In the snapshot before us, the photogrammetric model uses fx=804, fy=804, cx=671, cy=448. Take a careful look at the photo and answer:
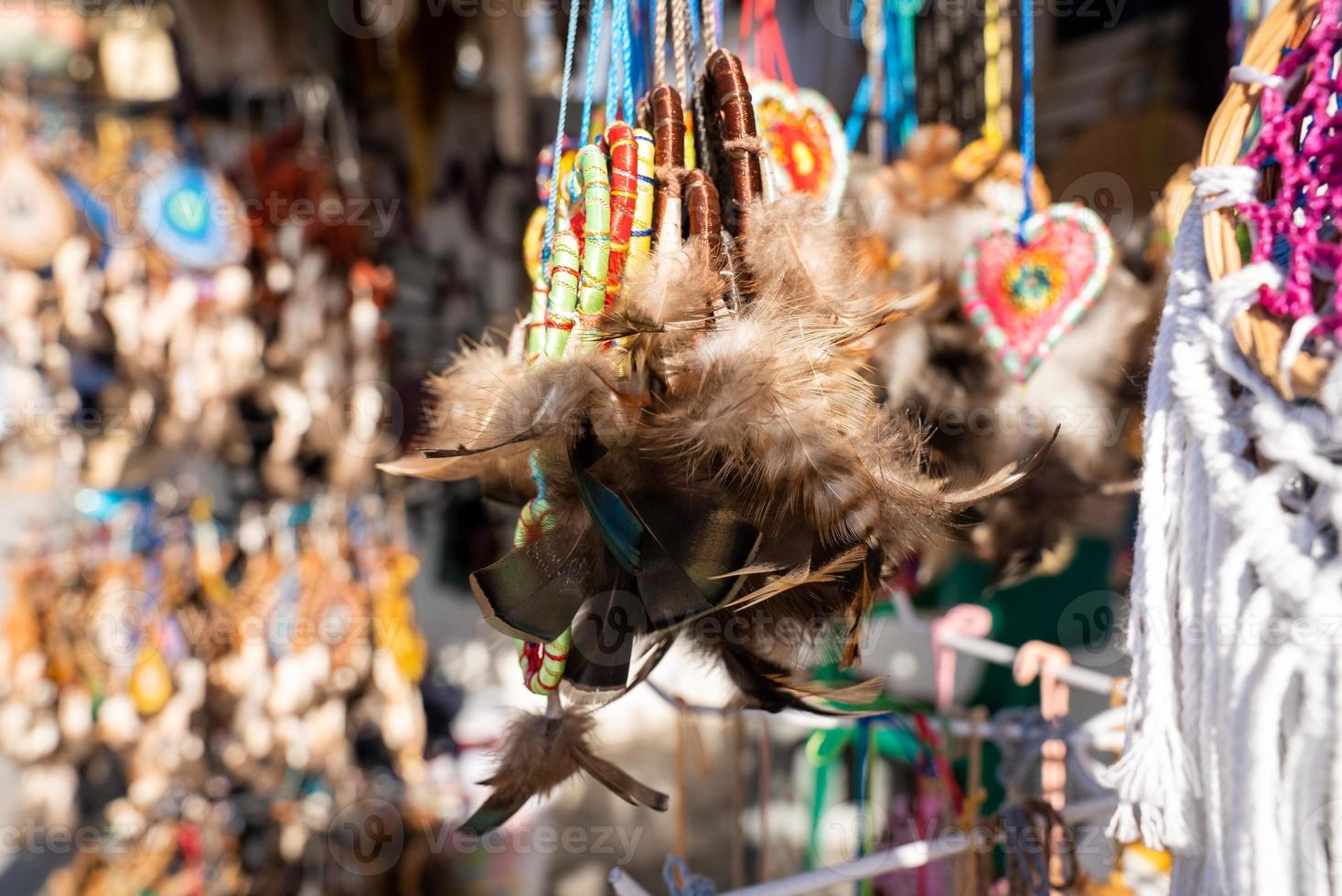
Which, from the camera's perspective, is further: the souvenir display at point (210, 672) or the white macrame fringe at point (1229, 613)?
the souvenir display at point (210, 672)

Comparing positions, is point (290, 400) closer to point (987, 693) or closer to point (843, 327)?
point (843, 327)

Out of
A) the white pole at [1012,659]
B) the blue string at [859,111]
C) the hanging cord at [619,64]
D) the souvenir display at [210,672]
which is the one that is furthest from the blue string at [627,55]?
the souvenir display at [210,672]

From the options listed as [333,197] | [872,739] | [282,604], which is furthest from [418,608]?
[872,739]

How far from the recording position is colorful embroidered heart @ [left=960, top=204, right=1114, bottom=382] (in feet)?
3.04

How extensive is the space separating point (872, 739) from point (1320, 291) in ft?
2.91

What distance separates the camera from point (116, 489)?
171 cm

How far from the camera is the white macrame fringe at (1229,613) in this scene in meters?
0.44

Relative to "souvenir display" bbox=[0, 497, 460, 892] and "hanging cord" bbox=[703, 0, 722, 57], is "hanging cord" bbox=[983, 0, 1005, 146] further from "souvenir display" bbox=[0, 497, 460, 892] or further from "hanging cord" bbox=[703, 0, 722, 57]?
"souvenir display" bbox=[0, 497, 460, 892]

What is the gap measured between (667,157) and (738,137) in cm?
6

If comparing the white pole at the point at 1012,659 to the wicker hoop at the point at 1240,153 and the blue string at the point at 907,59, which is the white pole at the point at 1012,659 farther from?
the blue string at the point at 907,59

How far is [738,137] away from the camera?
1.96 ft

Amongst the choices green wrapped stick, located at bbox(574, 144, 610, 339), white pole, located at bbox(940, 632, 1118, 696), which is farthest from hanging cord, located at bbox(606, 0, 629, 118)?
white pole, located at bbox(940, 632, 1118, 696)

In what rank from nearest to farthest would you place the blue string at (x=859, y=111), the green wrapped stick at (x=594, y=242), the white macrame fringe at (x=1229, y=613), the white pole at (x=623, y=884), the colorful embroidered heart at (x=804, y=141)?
1. the white macrame fringe at (x=1229, y=613)
2. the green wrapped stick at (x=594, y=242)
3. the white pole at (x=623, y=884)
4. the colorful embroidered heart at (x=804, y=141)
5. the blue string at (x=859, y=111)

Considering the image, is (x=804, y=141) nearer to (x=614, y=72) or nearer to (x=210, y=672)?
(x=614, y=72)
